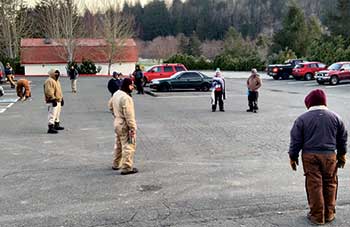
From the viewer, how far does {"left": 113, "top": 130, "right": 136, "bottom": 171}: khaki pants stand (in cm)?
761

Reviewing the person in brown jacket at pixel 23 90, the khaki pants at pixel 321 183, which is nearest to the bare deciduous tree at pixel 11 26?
the person in brown jacket at pixel 23 90

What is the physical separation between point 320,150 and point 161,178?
290cm

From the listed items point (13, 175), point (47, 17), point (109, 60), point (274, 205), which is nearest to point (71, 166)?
point (13, 175)

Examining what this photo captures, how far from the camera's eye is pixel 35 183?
7133mm

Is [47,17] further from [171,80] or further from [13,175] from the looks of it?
[13,175]

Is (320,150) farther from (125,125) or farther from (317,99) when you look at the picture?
(125,125)

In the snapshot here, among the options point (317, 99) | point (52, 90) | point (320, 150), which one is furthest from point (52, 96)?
point (320, 150)

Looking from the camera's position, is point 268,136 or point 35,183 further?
point 268,136

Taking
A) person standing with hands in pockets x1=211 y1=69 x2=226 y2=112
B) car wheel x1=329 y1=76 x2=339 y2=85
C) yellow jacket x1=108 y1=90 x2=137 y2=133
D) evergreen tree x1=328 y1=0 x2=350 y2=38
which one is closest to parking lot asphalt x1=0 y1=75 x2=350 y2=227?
yellow jacket x1=108 y1=90 x2=137 y2=133

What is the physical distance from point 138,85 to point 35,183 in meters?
19.6

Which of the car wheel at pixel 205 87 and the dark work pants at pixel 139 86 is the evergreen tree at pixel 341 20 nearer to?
the car wheel at pixel 205 87

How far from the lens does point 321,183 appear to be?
527 centimetres

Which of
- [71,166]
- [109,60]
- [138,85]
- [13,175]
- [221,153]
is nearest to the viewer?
[13,175]

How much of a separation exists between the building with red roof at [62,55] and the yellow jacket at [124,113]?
2058 inches
